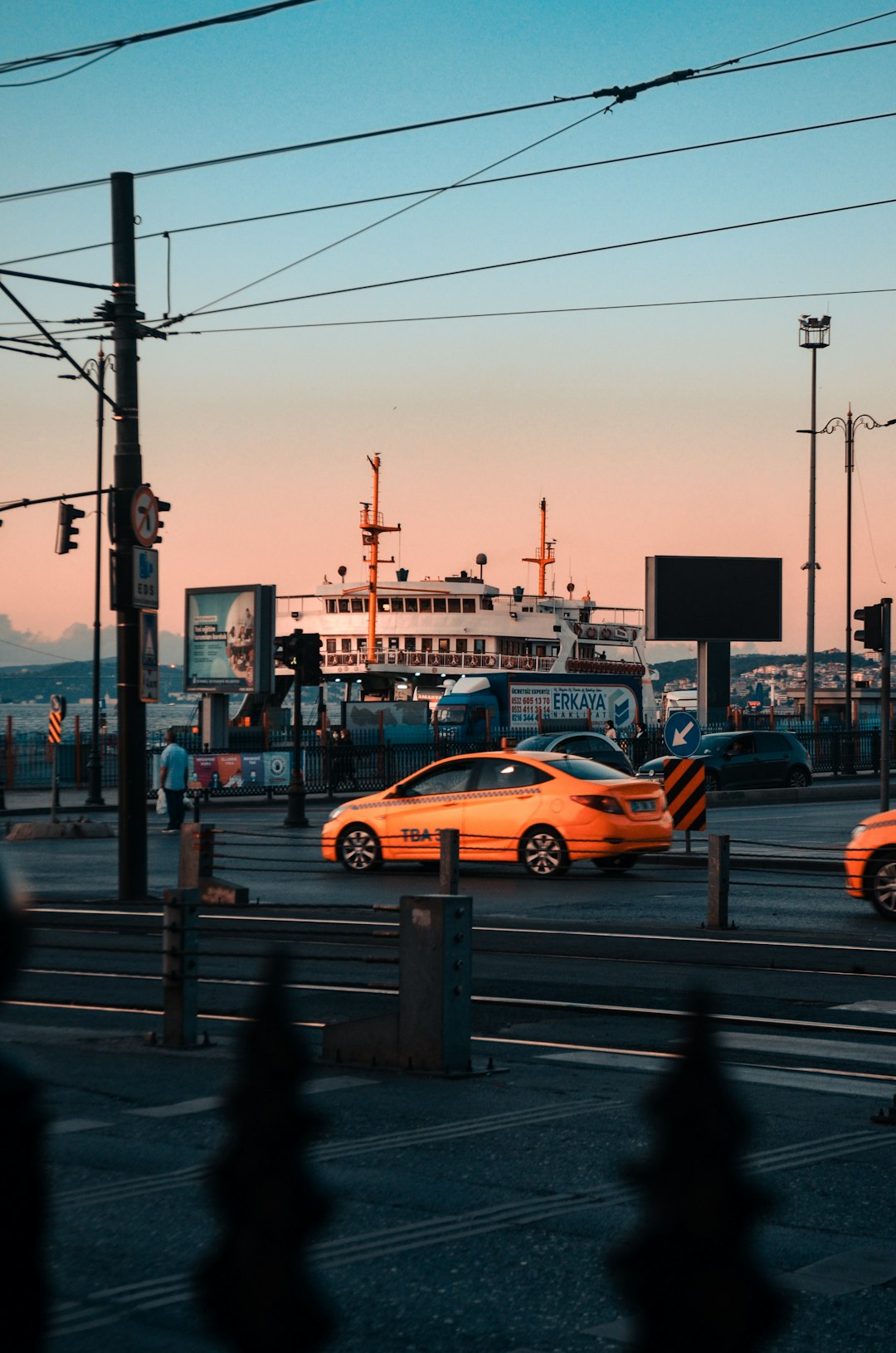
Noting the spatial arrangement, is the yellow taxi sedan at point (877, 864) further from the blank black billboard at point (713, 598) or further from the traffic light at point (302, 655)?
the blank black billboard at point (713, 598)

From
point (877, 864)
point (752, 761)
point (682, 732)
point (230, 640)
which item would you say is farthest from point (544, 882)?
point (230, 640)

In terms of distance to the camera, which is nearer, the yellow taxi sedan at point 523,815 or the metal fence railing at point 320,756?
the yellow taxi sedan at point 523,815

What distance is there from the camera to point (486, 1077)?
322 inches

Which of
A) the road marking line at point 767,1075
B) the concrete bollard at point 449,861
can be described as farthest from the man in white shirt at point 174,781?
the road marking line at point 767,1075

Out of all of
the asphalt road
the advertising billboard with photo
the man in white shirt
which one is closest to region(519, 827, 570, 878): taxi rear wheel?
the asphalt road

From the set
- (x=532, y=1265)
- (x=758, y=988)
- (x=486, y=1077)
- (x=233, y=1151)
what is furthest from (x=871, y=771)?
(x=233, y=1151)

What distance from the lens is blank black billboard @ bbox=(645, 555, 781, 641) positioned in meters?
51.8

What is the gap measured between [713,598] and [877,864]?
37.3 metres

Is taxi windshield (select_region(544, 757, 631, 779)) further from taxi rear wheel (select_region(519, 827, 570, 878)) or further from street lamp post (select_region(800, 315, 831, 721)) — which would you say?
street lamp post (select_region(800, 315, 831, 721))

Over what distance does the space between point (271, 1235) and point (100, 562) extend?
40651 mm

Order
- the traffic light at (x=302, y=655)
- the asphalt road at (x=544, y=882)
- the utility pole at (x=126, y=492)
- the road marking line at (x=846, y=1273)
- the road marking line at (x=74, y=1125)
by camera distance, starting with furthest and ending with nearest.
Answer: the traffic light at (x=302, y=655) → the utility pole at (x=126, y=492) → the asphalt road at (x=544, y=882) → the road marking line at (x=74, y=1125) → the road marking line at (x=846, y=1273)

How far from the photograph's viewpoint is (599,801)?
19469mm

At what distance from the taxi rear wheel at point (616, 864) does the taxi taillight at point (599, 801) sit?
707mm

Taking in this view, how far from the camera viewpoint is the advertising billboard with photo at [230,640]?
1553 inches
